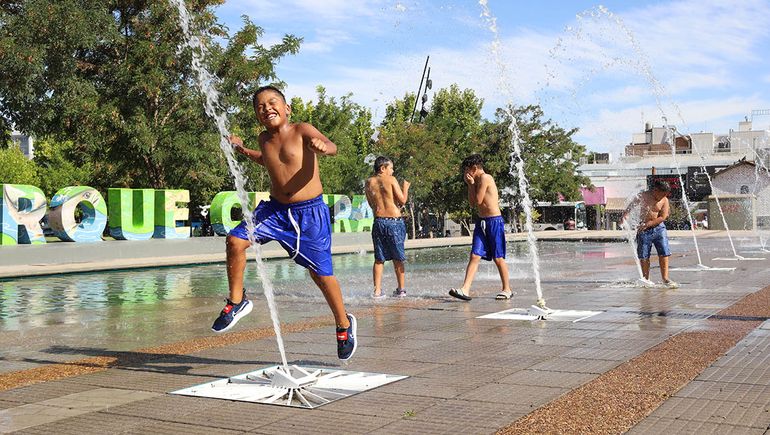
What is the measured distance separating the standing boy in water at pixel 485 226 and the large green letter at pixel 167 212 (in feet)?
55.5

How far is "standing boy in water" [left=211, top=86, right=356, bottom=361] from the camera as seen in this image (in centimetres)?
537

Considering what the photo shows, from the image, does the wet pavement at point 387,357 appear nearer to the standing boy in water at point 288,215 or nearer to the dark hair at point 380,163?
the standing boy in water at point 288,215

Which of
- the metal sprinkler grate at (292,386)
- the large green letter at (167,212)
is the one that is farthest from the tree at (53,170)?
the metal sprinkler grate at (292,386)

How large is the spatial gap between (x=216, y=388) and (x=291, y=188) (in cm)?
137

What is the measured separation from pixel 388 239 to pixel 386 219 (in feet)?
0.92

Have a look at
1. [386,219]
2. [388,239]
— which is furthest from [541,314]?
[386,219]

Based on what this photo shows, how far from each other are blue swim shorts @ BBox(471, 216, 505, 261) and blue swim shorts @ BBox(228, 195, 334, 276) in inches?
198

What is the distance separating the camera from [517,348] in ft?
21.1

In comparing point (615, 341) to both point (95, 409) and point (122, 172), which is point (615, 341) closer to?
point (95, 409)

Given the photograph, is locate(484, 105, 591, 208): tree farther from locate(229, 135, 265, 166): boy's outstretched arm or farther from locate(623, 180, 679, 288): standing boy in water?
locate(229, 135, 265, 166): boy's outstretched arm

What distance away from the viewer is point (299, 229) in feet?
17.9

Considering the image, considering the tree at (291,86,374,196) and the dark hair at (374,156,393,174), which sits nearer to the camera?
the dark hair at (374,156,393,174)

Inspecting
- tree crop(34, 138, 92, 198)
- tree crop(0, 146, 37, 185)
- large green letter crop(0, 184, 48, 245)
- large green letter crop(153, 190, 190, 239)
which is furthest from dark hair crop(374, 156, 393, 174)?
tree crop(0, 146, 37, 185)

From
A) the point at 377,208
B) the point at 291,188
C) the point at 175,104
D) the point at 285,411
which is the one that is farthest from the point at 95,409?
the point at 175,104
